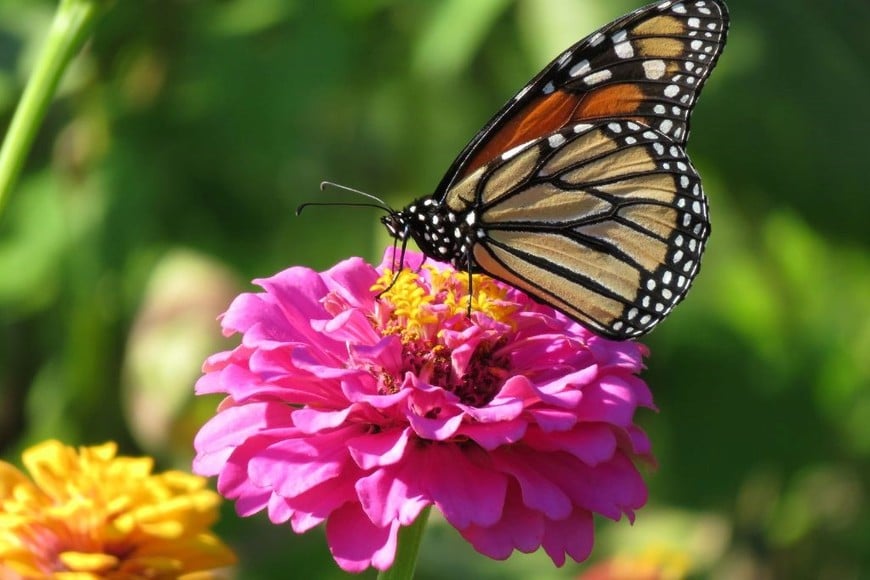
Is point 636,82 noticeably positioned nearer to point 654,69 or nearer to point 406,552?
point 654,69

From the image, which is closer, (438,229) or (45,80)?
(45,80)

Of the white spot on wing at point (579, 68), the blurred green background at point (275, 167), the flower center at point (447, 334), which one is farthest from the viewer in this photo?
the blurred green background at point (275, 167)

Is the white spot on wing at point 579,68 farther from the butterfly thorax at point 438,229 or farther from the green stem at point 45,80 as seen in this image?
the green stem at point 45,80

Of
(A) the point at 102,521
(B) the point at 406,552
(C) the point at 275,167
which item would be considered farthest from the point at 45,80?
(C) the point at 275,167

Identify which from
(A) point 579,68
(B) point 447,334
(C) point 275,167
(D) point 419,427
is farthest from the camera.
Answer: (C) point 275,167

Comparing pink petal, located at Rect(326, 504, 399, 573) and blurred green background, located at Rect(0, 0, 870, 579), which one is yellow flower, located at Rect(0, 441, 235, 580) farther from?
blurred green background, located at Rect(0, 0, 870, 579)

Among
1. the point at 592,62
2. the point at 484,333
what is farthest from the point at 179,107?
the point at 484,333

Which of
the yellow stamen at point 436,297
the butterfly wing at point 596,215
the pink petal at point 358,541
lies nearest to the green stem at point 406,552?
the pink petal at point 358,541

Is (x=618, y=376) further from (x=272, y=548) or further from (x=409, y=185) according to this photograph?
(x=272, y=548)
